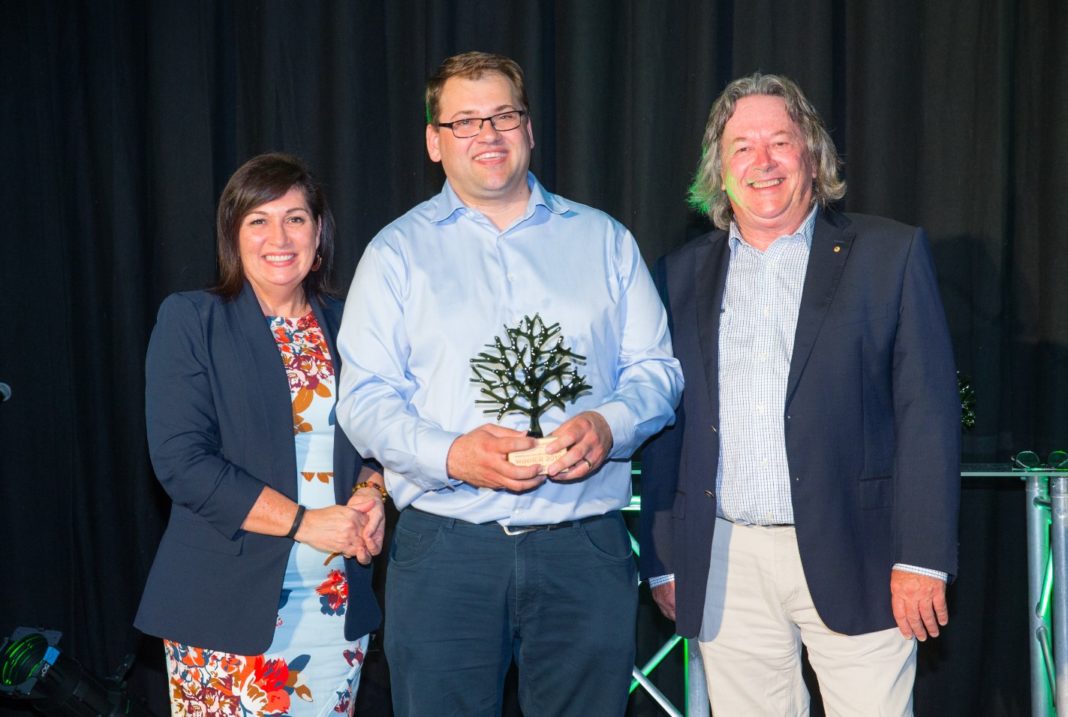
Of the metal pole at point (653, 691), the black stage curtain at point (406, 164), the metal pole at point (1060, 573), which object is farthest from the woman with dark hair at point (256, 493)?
the metal pole at point (1060, 573)

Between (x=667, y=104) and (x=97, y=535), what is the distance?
8.76 ft

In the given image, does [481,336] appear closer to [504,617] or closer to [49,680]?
[504,617]

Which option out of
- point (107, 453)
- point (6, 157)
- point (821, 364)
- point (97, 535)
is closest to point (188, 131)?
point (6, 157)

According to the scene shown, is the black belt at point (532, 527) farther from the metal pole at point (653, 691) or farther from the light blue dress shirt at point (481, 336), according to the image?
the metal pole at point (653, 691)

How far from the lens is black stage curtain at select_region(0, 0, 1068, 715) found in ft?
11.6

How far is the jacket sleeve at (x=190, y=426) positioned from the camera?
2.31 meters

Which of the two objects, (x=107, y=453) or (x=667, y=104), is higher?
(x=667, y=104)

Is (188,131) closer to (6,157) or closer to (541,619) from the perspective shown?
(6,157)

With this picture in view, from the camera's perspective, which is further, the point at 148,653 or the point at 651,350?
the point at 148,653

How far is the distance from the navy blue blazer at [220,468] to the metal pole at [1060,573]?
6.13ft

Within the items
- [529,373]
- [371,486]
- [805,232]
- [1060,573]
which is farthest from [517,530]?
[1060,573]

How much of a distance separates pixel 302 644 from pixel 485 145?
1.21 m

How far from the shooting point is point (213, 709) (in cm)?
231

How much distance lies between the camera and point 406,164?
380cm
